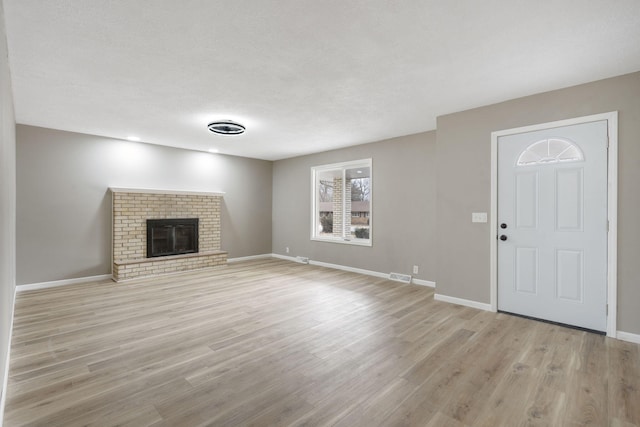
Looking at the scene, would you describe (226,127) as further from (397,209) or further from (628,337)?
(628,337)

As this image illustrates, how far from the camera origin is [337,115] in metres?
4.21

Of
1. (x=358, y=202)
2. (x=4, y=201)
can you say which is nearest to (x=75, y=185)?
(x=4, y=201)

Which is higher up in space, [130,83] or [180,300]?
[130,83]

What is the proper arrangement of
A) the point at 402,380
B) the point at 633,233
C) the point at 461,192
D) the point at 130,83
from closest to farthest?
the point at 402,380 < the point at 633,233 < the point at 130,83 < the point at 461,192

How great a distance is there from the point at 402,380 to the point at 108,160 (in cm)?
596

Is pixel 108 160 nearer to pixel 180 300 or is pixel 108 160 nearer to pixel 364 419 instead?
pixel 180 300

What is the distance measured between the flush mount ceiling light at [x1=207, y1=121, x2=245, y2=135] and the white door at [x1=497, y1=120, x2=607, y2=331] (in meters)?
3.60

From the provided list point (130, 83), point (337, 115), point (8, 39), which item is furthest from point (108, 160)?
point (337, 115)

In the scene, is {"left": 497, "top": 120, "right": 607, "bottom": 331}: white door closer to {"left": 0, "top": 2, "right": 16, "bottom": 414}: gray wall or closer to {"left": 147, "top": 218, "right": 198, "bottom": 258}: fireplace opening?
{"left": 0, "top": 2, "right": 16, "bottom": 414}: gray wall

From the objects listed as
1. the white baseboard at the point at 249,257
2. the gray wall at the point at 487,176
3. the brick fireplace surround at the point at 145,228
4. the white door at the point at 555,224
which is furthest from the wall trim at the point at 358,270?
the brick fireplace surround at the point at 145,228

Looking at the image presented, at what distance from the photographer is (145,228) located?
5.82 meters

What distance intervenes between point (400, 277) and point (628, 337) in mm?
2878

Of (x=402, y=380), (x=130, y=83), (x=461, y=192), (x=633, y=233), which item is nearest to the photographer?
(x=402, y=380)

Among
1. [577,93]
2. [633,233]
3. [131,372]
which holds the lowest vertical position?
[131,372]
